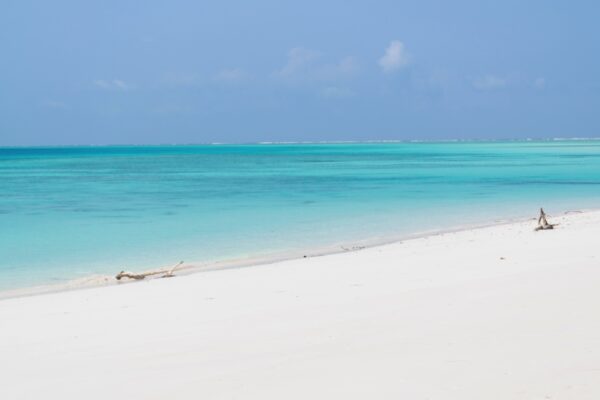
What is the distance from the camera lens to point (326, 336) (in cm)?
519

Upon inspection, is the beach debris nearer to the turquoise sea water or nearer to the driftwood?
the turquoise sea water

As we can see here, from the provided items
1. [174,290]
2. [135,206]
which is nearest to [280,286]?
[174,290]

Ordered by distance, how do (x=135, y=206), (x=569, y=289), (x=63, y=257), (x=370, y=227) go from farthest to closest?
(x=135, y=206)
(x=370, y=227)
(x=63, y=257)
(x=569, y=289)

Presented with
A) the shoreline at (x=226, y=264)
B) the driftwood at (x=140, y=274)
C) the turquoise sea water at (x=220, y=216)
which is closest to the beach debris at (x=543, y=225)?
the shoreline at (x=226, y=264)

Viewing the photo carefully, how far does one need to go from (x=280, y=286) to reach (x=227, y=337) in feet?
7.78

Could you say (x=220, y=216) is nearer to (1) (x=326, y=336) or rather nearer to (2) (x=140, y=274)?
(2) (x=140, y=274)

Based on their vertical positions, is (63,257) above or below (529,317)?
above

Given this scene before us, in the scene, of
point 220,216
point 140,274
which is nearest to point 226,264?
point 140,274

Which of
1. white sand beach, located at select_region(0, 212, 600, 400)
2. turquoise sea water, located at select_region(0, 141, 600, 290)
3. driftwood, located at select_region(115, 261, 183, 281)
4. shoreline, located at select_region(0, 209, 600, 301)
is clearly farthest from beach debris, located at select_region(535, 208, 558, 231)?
driftwood, located at select_region(115, 261, 183, 281)

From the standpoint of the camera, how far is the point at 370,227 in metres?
16.5

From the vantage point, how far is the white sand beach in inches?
162

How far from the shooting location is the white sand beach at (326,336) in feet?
13.5

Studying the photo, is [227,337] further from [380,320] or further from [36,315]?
[36,315]

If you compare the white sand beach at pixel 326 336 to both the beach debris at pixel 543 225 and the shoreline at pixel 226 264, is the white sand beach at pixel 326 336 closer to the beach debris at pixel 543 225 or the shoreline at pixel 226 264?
the shoreline at pixel 226 264
